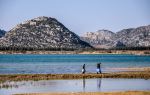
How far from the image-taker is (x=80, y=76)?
62156 mm

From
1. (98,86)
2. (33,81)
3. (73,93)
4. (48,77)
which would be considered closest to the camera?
(73,93)

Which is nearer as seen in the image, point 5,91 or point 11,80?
point 5,91

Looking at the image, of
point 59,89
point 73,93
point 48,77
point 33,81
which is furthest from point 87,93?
point 48,77

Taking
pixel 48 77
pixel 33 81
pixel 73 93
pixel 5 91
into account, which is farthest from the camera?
pixel 48 77

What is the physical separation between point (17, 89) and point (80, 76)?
17339 mm

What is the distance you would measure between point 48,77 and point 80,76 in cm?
437

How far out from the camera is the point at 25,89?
46.1m

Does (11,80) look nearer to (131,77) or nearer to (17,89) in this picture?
(17,89)

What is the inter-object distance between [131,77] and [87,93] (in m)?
22.1

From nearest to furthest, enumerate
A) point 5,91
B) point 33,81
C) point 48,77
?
point 5,91 → point 33,81 → point 48,77

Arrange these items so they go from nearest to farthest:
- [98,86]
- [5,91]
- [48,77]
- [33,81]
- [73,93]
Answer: [73,93] < [5,91] < [98,86] < [33,81] < [48,77]

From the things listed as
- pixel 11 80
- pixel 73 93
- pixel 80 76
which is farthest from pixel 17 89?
pixel 80 76

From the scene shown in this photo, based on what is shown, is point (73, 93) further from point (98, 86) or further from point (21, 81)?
point (21, 81)

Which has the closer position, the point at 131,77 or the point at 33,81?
the point at 33,81
